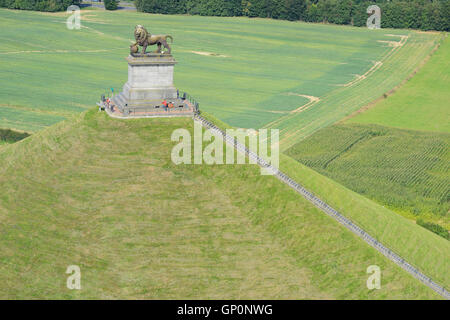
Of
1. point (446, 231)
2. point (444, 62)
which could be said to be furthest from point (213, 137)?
point (444, 62)

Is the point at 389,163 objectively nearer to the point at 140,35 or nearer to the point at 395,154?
the point at 395,154

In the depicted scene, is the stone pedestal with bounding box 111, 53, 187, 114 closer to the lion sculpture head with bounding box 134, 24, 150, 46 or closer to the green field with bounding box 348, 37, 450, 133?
the lion sculpture head with bounding box 134, 24, 150, 46

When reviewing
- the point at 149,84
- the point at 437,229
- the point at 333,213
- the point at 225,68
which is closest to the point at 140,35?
the point at 149,84

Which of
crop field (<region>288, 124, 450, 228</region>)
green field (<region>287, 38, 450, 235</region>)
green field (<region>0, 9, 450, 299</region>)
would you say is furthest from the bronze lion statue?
green field (<region>287, 38, 450, 235</region>)

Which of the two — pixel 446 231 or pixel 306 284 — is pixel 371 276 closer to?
pixel 306 284

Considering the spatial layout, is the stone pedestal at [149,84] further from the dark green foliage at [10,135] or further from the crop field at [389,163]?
the dark green foliage at [10,135]

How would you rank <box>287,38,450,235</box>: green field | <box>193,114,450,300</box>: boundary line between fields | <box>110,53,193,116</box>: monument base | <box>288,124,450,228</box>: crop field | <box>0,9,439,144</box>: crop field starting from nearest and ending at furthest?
<box>193,114,450,300</box>: boundary line between fields < <box>110,53,193,116</box>: monument base < <box>288,124,450,228</box>: crop field < <box>287,38,450,235</box>: green field < <box>0,9,439,144</box>: crop field
